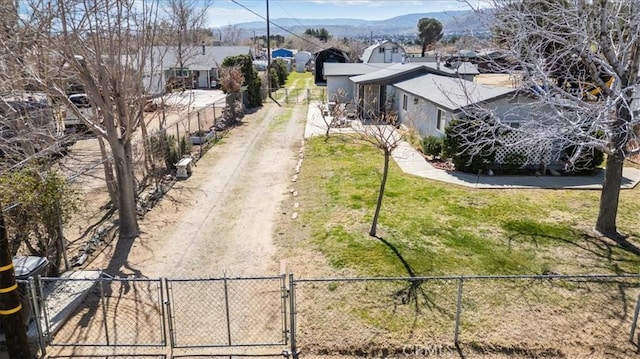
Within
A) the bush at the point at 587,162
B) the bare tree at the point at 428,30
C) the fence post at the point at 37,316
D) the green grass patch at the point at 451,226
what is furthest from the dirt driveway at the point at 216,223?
the bare tree at the point at 428,30

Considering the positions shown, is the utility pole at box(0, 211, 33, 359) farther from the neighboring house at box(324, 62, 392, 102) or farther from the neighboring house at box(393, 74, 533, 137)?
the neighboring house at box(324, 62, 392, 102)

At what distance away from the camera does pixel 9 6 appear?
8961 millimetres

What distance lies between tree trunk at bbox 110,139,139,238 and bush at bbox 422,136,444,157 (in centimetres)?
1157

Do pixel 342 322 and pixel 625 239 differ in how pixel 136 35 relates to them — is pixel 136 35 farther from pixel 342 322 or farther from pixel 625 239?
pixel 625 239

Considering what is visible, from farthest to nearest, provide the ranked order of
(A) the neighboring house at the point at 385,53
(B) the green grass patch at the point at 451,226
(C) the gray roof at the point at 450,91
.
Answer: (A) the neighboring house at the point at 385,53 → (C) the gray roof at the point at 450,91 → (B) the green grass patch at the point at 451,226

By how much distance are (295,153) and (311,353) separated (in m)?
13.2

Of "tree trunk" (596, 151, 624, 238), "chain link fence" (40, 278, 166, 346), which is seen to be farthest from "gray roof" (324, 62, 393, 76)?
"chain link fence" (40, 278, 166, 346)

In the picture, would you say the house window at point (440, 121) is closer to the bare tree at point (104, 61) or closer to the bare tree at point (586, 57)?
the bare tree at point (586, 57)

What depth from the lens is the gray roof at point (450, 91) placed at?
15.7m

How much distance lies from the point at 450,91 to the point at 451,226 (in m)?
8.92

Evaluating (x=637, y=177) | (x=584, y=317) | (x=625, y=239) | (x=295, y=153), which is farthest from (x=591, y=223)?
(x=295, y=153)

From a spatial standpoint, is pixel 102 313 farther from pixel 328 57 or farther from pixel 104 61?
pixel 328 57

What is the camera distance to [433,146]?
59.0 ft

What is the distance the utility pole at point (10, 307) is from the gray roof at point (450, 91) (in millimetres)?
10028
